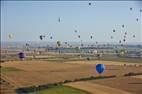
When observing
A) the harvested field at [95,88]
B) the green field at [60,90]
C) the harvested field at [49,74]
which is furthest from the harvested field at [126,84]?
the harvested field at [49,74]

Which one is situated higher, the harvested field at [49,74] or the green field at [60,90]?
the harvested field at [49,74]

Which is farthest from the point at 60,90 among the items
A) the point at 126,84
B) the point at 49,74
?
the point at 49,74

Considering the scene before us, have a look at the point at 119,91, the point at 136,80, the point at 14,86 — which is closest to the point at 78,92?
the point at 119,91

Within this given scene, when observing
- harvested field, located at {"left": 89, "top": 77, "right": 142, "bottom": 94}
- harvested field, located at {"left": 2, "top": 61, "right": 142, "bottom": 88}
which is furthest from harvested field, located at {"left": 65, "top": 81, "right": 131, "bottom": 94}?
harvested field, located at {"left": 2, "top": 61, "right": 142, "bottom": 88}

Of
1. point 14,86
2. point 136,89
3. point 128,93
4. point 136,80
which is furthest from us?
point 136,80

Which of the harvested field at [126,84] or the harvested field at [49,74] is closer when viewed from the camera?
the harvested field at [126,84]

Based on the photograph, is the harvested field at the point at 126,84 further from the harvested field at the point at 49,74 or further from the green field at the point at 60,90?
the harvested field at the point at 49,74

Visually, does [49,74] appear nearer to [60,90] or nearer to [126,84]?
[126,84]

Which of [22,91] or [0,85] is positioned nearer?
[22,91]

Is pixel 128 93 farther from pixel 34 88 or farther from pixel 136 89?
pixel 34 88

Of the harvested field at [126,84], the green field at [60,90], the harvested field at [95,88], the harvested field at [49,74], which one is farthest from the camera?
the harvested field at [49,74]

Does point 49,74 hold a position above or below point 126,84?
above
